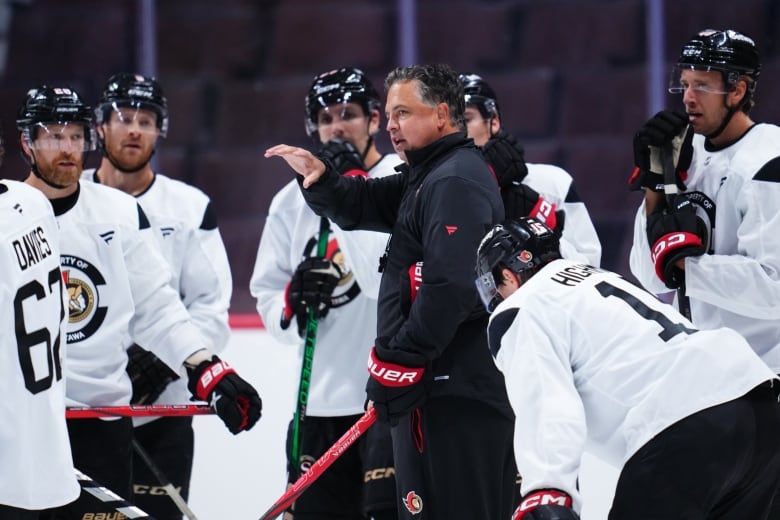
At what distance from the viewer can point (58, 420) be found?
7.80 ft

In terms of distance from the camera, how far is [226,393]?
2.89 meters

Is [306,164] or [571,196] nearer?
[306,164]

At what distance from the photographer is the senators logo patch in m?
2.95

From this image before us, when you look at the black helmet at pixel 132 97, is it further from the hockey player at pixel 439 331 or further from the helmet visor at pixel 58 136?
the hockey player at pixel 439 331

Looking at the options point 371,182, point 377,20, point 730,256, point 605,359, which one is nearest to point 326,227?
point 371,182

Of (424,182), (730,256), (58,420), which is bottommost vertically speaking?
(58,420)

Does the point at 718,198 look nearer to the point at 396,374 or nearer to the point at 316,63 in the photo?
the point at 396,374

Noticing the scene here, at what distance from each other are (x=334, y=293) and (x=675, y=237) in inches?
36.4

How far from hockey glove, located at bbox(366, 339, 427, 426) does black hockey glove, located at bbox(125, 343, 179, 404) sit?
92cm

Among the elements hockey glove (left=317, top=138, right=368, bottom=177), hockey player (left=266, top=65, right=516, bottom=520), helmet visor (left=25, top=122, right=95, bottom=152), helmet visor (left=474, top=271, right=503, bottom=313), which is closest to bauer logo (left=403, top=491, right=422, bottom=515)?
hockey player (left=266, top=65, right=516, bottom=520)

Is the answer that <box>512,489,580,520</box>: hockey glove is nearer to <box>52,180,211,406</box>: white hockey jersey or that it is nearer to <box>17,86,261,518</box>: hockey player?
<box>17,86,261,518</box>: hockey player

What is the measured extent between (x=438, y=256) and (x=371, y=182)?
0.41 m

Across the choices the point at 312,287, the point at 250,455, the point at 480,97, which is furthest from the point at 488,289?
the point at 250,455

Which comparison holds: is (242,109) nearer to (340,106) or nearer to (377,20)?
(377,20)
